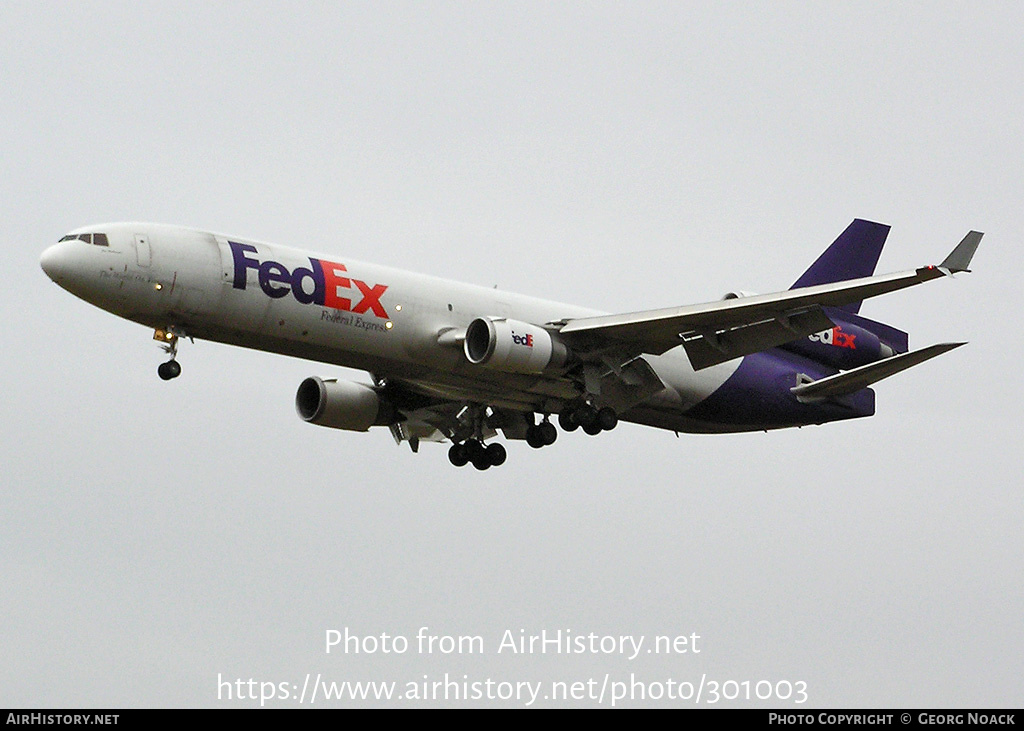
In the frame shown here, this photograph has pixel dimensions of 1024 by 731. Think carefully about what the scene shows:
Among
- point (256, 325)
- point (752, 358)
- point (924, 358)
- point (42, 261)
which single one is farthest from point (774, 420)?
point (42, 261)

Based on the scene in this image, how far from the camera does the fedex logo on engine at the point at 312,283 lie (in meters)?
39.5

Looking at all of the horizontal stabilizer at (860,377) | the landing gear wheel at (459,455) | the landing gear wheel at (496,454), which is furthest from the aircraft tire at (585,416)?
the horizontal stabilizer at (860,377)

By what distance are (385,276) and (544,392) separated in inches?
223

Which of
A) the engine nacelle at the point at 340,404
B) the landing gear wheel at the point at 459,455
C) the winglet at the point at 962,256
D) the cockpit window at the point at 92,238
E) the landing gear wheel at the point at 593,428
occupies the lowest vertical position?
the landing gear wheel at the point at 459,455

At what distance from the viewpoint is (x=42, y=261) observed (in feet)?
126

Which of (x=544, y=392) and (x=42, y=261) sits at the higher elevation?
(x=42, y=261)

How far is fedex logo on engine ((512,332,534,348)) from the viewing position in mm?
40838

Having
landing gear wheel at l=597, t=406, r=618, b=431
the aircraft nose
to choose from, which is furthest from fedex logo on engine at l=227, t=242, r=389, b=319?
landing gear wheel at l=597, t=406, r=618, b=431

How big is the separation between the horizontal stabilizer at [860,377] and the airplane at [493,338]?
0.06 meters

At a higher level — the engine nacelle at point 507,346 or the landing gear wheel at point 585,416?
the engine nacelle at point 507,346

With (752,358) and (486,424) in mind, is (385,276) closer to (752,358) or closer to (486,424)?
(486,424)

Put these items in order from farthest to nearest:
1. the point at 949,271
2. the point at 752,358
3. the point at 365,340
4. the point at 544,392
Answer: the point at 752,358 → the point at 544,392 → the point at 365,340 → the point at 949,271

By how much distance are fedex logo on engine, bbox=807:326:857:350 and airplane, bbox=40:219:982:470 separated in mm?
42

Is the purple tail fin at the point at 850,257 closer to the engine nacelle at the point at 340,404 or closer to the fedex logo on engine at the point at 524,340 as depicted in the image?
the fedex logo on engine at the point at 524,340
